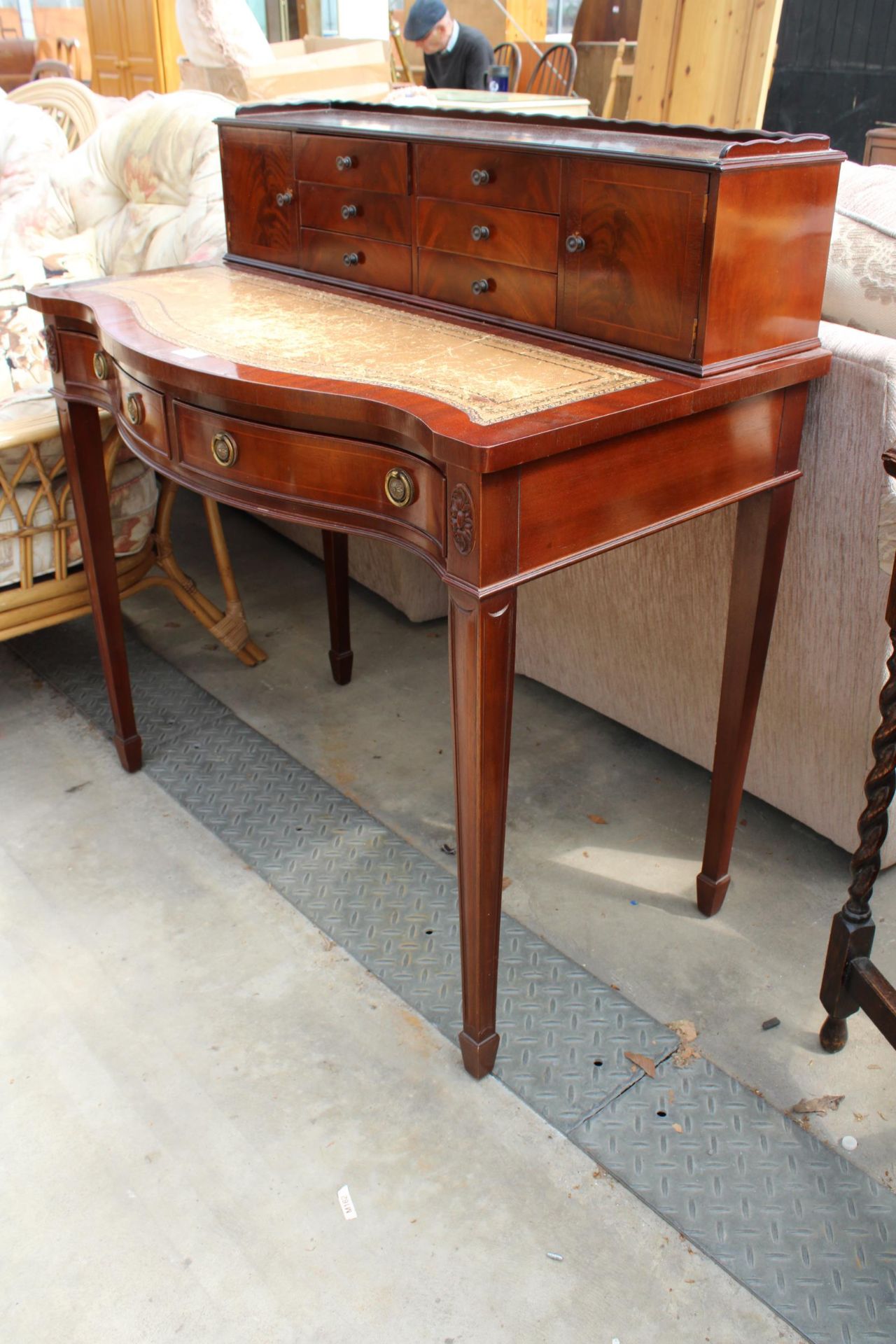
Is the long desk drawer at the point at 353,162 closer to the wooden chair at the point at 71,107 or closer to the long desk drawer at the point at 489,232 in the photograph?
the long desk drawer at the point at 489,232

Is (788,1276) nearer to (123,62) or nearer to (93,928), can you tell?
(93,928)

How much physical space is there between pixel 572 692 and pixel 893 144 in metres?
3.18

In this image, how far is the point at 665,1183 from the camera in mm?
1332

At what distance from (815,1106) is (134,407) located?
132 centimetres

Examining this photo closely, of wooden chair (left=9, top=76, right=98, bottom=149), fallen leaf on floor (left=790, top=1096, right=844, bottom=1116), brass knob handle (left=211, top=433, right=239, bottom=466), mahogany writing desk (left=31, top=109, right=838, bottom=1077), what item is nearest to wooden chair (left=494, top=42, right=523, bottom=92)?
wooden chair (left=9, top=76, right=98, bottom=149)

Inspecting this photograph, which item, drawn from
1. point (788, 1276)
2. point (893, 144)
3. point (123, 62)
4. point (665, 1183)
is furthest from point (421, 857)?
point (123, 62)

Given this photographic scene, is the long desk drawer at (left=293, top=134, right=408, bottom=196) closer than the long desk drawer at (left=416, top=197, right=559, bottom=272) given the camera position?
No

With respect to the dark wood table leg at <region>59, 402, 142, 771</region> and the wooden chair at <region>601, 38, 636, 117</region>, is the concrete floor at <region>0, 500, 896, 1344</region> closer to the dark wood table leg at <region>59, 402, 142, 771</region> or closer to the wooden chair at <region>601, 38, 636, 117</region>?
the dark wood table leg at <region>59, 402, 142, 771</region>

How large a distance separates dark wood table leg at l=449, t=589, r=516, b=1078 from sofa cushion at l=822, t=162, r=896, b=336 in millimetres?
807

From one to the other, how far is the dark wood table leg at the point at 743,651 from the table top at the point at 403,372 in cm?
20

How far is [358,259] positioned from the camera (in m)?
1.64

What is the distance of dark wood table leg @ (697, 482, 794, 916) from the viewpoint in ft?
4.84

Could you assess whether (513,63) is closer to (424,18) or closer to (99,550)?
(424,18)

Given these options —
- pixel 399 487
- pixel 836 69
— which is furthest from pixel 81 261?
pixel 836 69
